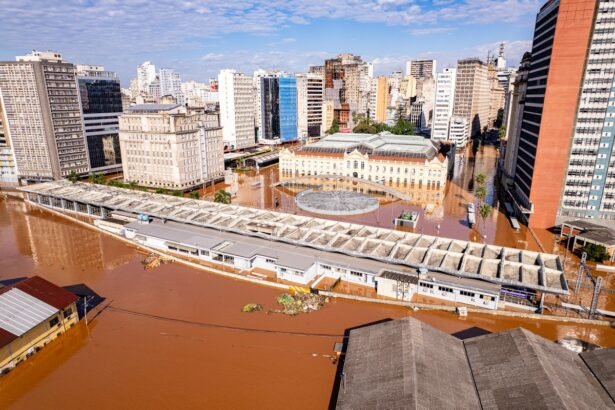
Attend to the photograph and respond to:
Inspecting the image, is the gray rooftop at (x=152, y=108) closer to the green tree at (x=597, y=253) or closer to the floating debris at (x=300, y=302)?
the floating debris at (x=300, y=302)

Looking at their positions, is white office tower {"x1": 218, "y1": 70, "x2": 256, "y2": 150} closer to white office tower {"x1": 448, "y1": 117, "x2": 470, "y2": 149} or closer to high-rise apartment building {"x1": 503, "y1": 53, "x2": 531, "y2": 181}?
white office tower {"x1": 448, "y1": 117, "x2": 470, "y2": 149}

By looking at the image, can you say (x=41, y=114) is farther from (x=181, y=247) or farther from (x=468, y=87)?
(x=468, y=87)

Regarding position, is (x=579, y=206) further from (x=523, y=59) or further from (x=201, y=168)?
(x=201, y=168)

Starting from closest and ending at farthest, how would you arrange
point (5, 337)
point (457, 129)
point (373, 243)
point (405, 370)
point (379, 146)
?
point (405, 370) < point (5, 337) < point (373, 243) < point (379, 146) < point (457, 129)

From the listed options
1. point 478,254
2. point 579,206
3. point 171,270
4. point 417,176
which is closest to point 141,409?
point 171,270

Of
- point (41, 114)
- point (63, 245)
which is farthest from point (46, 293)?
point (41, 114)

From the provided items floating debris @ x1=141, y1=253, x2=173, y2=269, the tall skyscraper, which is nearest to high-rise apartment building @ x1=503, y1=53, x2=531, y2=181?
the tall skyscraper

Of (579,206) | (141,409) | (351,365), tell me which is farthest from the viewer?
(579,206)

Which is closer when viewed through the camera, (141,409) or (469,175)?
(141,409)
